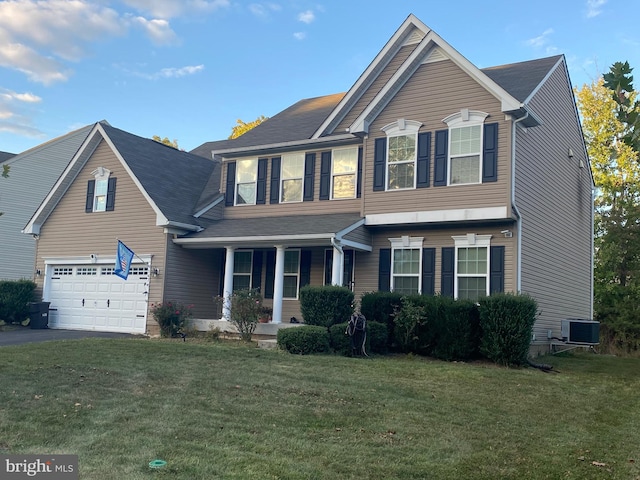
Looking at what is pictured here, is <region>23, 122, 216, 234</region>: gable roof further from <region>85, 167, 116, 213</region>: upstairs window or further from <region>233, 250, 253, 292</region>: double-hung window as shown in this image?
<region>233, 250, 253, 292</region>: double-hung window

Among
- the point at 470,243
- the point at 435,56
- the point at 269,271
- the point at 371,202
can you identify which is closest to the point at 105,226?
the point at 269,271

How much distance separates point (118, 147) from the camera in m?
20.0

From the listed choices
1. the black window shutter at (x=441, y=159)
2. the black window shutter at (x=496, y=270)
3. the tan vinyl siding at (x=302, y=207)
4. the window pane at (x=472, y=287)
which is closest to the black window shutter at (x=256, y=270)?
the tan vinyl siding at (x=302, y=207)

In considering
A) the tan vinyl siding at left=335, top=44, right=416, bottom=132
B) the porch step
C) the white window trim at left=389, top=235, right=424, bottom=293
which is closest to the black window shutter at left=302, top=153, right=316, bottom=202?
the tan vinyl siding at left=335, top=44, right=416, bottom=132

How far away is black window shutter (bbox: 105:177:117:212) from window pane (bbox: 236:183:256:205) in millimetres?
4012

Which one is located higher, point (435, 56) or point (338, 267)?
point (435, 56)

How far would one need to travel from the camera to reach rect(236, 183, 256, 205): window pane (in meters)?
19.8

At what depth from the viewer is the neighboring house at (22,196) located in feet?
92.0

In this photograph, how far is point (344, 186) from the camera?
18031 millimetres

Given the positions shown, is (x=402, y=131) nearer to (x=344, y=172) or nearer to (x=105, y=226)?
(x=344, y=172)

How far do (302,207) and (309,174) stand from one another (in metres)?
1.02

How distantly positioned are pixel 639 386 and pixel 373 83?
11113 millimetres

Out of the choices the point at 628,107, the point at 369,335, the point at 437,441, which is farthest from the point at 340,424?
the point at 369,335

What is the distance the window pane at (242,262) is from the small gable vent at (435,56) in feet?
26.4
